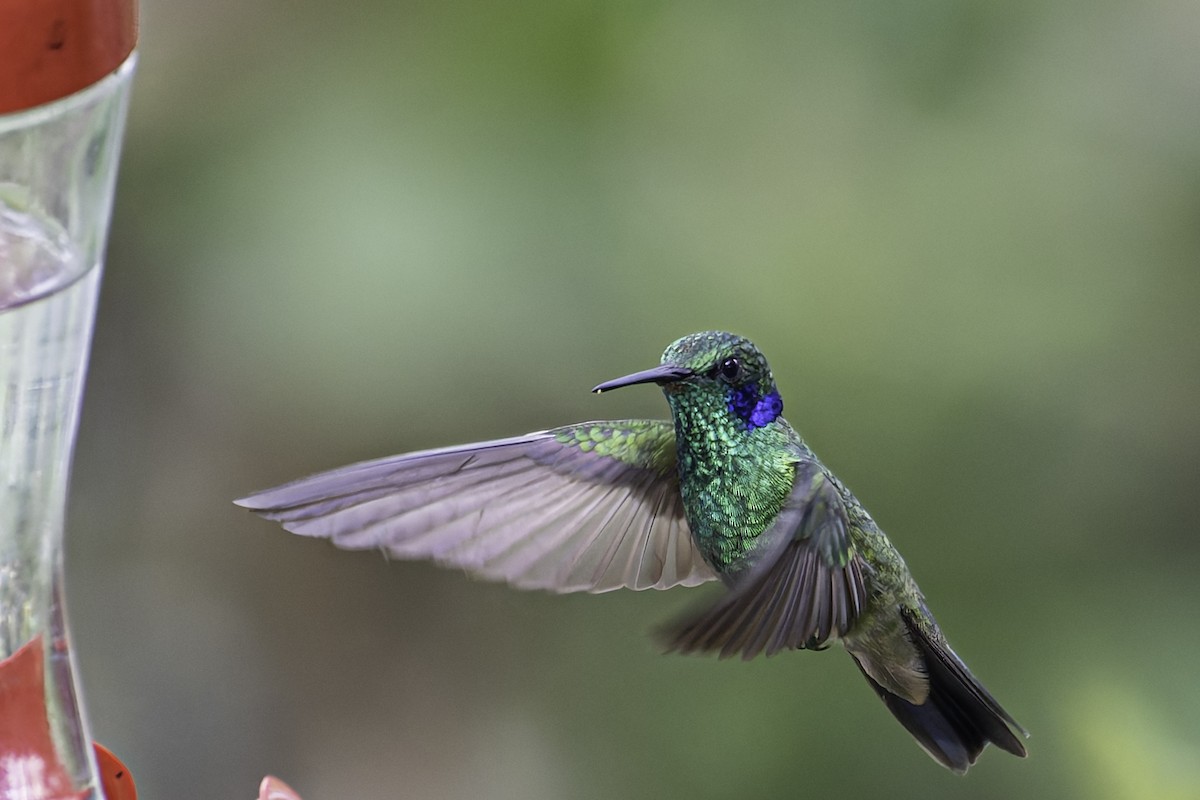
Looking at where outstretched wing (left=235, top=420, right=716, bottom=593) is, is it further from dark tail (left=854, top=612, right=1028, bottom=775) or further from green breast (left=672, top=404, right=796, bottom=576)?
dark tail (left=854, top=612, right=1028, bottom=775)

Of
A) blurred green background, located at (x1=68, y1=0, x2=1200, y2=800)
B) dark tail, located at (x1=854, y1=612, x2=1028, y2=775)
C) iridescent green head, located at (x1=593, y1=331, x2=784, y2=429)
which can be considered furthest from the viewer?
blurred green background, located at (x1=68, y1=0, x2=1200, y2=800)

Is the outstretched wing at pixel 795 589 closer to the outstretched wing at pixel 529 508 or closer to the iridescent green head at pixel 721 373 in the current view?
the iridescent green head at pixel 721 373

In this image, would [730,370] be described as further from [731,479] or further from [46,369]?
[46,369]

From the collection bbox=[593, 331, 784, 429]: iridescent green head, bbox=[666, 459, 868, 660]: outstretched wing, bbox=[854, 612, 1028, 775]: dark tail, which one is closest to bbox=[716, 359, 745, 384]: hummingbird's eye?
bbox=[593, 331, 784, 429]: iridescent green head

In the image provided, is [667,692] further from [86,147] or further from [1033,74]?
[86,147]

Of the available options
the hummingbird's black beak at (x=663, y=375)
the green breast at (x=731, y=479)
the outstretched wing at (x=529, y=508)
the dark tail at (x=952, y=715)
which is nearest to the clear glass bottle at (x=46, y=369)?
the outstretched wing at (x=529, y=508)

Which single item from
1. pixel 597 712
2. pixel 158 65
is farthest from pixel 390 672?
pixel 158 65
